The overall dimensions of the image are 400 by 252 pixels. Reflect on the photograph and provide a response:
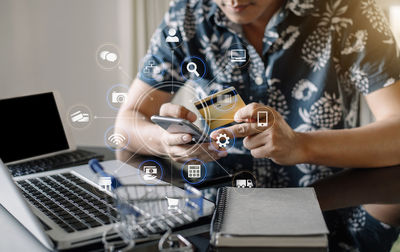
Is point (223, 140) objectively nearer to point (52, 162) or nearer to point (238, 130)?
point (238, 130)

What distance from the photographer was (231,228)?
48cm

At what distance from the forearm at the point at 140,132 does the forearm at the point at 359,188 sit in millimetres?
289

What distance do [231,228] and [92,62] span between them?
80 cm

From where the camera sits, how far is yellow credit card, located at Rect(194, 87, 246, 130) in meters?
0.67

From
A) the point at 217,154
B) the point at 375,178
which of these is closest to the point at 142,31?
the point at 217,154

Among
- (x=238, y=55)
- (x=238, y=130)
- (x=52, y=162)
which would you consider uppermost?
(x=238, y=55)

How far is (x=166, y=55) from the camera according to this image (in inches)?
33.7

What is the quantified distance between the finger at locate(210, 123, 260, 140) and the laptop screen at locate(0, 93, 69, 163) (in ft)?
1.26

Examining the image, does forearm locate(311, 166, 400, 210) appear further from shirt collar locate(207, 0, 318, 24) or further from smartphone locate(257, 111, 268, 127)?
shirt collar locate(207, 0, 318, 24)

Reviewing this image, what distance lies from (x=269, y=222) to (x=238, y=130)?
0.76 feet
